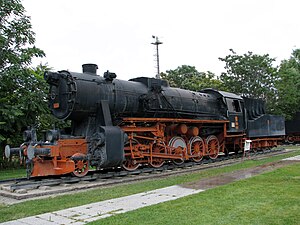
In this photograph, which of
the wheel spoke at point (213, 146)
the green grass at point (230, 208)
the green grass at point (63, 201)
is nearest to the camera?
the green grass at point (230, 208)

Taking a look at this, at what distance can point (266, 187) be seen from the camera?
Answer: 8062 millimetres

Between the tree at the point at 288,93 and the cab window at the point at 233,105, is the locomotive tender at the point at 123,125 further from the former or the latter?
the tree at the point at 288,93

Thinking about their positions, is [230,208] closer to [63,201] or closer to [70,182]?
[63,201]

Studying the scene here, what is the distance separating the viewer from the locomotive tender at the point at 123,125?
33.5ft

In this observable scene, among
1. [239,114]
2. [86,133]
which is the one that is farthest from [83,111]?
[239,114]

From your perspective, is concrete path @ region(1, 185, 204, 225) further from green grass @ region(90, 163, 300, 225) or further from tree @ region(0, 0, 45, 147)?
tree @ region(0, 0, 45, 147)

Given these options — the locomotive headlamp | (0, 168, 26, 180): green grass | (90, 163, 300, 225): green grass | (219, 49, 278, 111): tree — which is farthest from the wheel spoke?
(219, 49, 278, 111): tree

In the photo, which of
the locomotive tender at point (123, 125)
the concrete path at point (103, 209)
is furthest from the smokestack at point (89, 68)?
the concrete path at point (103, 209)

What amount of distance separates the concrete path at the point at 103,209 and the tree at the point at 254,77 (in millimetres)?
21903

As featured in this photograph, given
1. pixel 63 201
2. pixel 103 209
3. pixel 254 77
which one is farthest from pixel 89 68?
pixel 254 77

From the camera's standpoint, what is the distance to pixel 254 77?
28359 mm

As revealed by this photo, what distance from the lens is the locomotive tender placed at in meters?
10.2

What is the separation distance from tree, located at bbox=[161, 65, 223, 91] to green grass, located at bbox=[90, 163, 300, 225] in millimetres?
23581

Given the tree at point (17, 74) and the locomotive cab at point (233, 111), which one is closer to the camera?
the tree at point (17, 74)
